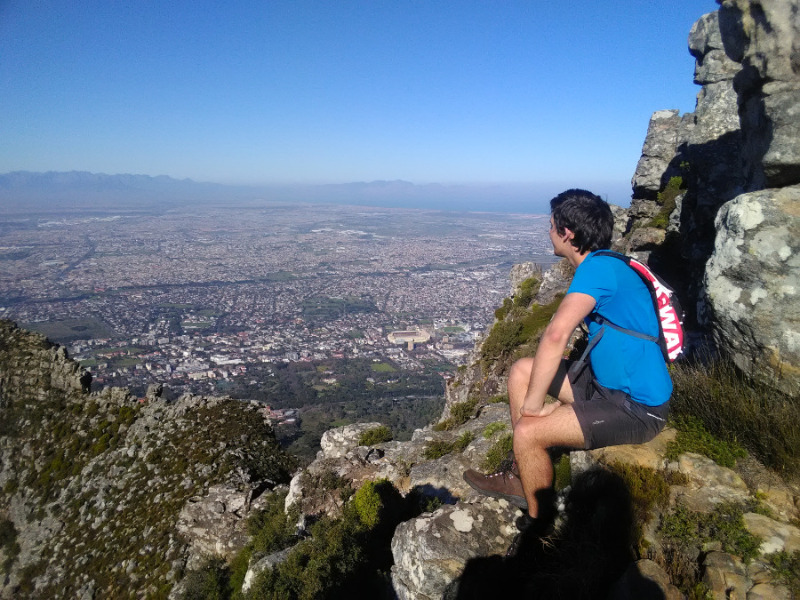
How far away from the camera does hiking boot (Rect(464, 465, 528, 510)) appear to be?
3.87 metres

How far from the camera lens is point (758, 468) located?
3.51 meters

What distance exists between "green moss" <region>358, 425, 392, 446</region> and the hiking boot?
17.1ft

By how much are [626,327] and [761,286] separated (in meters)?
1.88

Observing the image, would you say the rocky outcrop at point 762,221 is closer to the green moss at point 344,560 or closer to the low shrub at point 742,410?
the low shrub at point 742,410

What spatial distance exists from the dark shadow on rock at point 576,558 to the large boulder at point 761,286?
1.82 metres

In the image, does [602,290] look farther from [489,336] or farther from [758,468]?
[489,336]

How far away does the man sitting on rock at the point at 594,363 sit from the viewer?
117 inches

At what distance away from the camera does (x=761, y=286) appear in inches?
155

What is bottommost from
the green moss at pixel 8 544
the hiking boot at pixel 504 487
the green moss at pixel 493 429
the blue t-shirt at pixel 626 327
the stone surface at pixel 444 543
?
the green moss at pixel 8 544

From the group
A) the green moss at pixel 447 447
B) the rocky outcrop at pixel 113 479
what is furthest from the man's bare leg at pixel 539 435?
the rocky outcrop at pixel 113 479

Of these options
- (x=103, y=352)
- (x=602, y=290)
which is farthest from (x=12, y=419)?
(x=103, y=352)

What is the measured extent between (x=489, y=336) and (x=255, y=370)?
2927cm

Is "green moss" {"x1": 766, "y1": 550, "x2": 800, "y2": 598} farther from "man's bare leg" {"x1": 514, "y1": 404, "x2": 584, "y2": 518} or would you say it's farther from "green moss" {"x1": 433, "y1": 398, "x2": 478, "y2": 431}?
"green moss" {"x1": 433, "y1": 398, "x2": 478, "y2": 431}

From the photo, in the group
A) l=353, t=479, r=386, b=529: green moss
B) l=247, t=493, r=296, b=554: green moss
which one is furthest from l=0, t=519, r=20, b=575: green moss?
l=353, t=479, r=386, b=529: green moss
